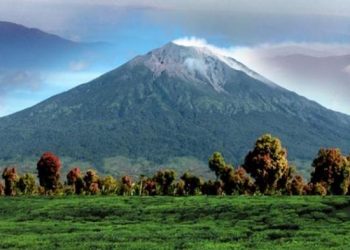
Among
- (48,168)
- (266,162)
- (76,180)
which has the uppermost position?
(266,162)

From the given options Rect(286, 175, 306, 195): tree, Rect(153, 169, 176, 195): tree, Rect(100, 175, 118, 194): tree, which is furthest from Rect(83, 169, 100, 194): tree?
Rect(286, 175, 306, 195): tree

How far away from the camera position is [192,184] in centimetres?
11575

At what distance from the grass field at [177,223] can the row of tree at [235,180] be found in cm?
2226

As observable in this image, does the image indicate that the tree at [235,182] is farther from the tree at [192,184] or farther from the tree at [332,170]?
the tree at [332,170]

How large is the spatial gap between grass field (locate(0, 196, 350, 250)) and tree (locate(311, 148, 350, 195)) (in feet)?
102

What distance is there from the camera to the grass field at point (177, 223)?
50.6 m

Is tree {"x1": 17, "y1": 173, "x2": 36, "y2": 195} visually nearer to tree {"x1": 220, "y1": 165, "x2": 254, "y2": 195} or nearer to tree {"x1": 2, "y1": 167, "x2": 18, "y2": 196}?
tree {"x1": 2, "y1": 167, "x2": 18, "y2": 196}

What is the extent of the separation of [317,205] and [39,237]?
87.8ft

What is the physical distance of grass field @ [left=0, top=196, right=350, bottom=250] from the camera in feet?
166

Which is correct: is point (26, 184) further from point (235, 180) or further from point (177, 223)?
point (177, 223)

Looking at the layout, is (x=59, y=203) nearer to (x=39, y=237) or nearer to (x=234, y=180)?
(x=39, y=237)

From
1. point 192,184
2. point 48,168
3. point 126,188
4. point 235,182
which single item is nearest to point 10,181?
point 48,168

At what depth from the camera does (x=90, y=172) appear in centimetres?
11981

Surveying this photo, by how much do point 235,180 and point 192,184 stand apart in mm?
10013
